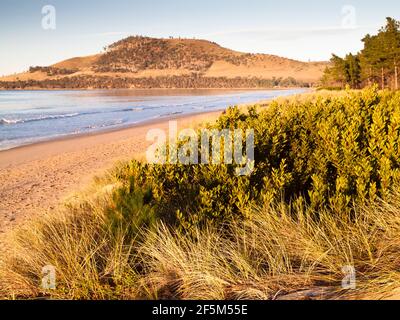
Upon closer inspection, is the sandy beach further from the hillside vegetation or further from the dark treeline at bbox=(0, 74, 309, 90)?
the dark treeline at bbox=(0, 74, 309, 90)

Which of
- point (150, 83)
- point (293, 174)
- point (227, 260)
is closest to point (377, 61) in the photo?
point (293, 174)

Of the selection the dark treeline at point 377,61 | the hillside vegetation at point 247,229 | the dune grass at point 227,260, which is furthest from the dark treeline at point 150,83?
the dune grass at point 227,260

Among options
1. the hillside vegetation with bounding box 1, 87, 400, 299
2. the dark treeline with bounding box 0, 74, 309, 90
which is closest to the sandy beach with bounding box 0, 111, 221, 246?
the hillside vegetation with bounding box 1, 87, 400, 299

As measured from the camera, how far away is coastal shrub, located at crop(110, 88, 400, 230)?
16.9ft

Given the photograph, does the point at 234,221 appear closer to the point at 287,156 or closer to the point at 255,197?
the point at 255,197

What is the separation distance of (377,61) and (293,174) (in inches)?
2059

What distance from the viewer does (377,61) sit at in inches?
2061

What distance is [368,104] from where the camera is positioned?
7457mm

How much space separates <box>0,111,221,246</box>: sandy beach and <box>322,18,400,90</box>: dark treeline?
→ 27.9 meters

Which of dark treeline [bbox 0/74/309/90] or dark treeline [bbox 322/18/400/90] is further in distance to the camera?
dark treeline [bbox 0/74/309/90]

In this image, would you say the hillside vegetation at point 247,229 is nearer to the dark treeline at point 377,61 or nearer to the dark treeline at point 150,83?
the dark treeline at point 377,61

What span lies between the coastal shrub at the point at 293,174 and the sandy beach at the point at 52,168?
344 cm

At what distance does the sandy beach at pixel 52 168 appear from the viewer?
32.1 feet
